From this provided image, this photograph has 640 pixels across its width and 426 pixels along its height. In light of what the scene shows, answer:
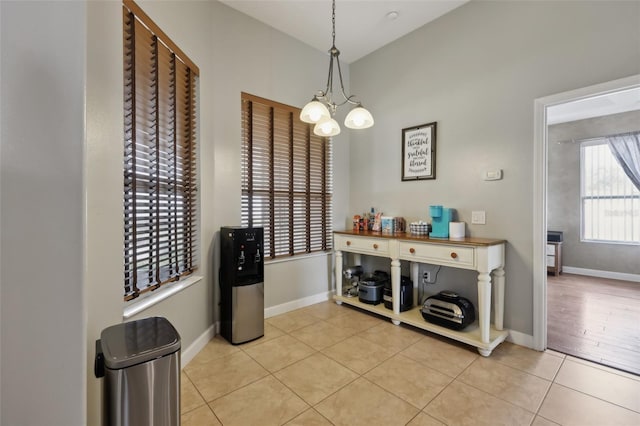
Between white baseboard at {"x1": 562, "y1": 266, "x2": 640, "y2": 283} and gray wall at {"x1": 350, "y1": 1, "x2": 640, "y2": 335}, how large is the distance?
396cm

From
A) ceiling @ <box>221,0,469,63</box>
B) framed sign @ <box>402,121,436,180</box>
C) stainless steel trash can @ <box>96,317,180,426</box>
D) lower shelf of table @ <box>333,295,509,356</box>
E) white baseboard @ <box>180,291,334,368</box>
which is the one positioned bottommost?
white baseboard @ <box>180,291,334,368</box>

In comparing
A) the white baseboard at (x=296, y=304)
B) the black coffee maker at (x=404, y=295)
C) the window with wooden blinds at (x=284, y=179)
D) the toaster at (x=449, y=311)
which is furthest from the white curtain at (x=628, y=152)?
the white baseboard at (x=296, y=304)

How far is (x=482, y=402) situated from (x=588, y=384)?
846 millimetres

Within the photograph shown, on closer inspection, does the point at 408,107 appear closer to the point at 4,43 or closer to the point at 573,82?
the point at 573,82

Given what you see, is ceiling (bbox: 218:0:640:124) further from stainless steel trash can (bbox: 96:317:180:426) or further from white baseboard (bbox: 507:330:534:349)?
stainless steel trash can (bbox: 96:317:180:426)

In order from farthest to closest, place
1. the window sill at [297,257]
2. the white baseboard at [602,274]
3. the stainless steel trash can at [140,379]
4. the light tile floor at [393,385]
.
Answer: the white baseboard at [602,274], the window sill at [297,257], the light tile floor at [393,385], the stainless steel trash can at [140,379]

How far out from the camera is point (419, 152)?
320cm

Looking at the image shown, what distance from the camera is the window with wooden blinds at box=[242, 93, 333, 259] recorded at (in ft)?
9.84

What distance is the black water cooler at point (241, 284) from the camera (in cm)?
250

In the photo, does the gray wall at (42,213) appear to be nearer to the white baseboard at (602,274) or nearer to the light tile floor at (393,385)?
the light tile floor at (393,385)

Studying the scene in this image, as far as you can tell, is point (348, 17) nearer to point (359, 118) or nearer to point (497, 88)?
point (359, 118)

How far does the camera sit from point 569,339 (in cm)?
258

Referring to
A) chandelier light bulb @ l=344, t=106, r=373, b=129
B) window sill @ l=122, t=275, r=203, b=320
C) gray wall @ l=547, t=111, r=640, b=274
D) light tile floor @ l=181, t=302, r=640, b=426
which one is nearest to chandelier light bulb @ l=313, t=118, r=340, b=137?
chandelier light bulb @ l=344, t=106, r=373, b=129

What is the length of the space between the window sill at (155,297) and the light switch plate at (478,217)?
267cm
